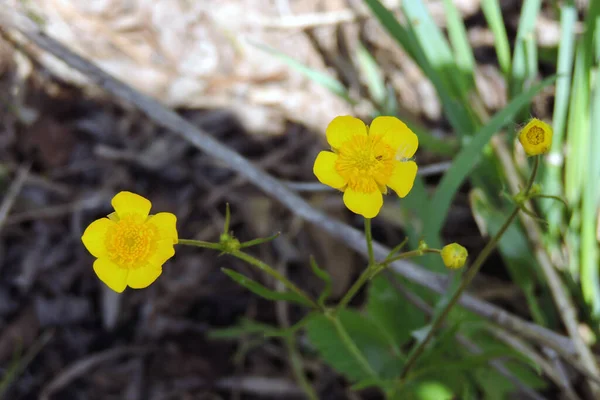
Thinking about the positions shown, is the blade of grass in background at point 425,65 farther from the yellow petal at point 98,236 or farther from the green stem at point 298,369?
the yellow petal at point 98,236

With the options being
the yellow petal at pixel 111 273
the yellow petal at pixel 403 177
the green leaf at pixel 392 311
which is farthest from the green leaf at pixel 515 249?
the yellow petal at pixel 111 273

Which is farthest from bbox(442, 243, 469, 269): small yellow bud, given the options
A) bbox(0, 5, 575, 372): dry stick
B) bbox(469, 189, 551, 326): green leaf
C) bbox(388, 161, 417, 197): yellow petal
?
bbox(469, 189, 551, 326): green leaf

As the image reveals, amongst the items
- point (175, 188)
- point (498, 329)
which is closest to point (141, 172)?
point (175, 188)

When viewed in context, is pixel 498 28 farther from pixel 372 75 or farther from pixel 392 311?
pixel 392 311

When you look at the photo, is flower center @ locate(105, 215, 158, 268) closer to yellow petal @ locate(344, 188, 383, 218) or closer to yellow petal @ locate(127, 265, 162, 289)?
yellow petal @ locate(127, 265, 162, 289)

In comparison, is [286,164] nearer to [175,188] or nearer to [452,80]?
[175,188]

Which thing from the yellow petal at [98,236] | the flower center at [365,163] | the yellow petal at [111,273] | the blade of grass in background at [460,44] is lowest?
the yellow petal at [111,273]
